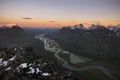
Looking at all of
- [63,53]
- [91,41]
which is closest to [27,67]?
[63,53]

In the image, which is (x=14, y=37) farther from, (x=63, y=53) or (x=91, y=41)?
(x=91, y=41)

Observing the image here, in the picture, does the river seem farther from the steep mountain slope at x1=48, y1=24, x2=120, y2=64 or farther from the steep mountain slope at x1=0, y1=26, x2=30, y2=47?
the steep mountain slope at x1=0, y1=26, x2=30, y2=47

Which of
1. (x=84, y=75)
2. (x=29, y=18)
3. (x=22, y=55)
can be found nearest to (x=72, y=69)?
(x=84, y=75)

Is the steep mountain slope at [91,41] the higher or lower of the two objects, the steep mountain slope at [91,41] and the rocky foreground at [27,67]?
the higher

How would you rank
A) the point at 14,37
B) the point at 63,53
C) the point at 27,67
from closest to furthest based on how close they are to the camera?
1. the point at 27,67
2. the point at 63,53
3. the point at 14,37

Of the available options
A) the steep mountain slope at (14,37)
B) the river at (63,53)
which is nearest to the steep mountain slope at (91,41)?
the river at (63,53)

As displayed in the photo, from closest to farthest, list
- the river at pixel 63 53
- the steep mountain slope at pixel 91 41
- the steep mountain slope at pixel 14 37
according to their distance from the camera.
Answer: the river at pixel 63 53 → the steep mountain slope at pixel 91 41 → the steep mountain slope at pixel 14 37

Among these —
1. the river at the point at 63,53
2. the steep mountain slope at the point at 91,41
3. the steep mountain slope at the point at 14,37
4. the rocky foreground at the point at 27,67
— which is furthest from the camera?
the steep mountain slope at the point at 14,37

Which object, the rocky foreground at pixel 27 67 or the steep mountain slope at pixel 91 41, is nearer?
the rocky foreground at pixel 27 67

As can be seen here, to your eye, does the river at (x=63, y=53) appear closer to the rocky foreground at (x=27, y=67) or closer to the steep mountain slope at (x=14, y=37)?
the rocky foreground at (x=27, y=67)
